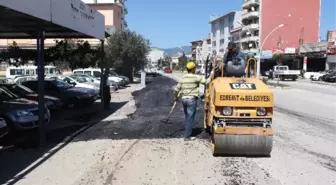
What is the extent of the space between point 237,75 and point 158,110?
8.88m

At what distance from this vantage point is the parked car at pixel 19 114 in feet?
38.7

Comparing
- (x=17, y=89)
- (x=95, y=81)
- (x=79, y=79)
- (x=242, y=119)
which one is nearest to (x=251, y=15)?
(x=95, y=81)

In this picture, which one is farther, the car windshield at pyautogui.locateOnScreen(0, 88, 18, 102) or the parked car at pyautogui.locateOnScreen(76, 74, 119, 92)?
the parked car at pyautogui.locateOnScreen(76, 74, 119, 92)

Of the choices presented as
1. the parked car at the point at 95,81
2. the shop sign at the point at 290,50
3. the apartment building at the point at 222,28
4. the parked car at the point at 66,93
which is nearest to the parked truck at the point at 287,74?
the shop sign at the point at 290,50

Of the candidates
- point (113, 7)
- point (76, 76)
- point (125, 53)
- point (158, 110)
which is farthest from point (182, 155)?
point (113, 7)

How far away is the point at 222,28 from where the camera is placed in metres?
135

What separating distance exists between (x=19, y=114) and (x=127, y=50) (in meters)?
36.7

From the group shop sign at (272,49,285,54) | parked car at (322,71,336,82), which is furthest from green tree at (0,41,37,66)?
shop sign at (272,49,285,54)

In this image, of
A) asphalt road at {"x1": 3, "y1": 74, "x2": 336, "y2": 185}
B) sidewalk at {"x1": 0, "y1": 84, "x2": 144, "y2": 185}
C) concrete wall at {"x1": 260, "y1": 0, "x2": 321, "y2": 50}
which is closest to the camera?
asphalt road at {"x1": 3, "y1": 74, "x2": 336, "y2": 185}

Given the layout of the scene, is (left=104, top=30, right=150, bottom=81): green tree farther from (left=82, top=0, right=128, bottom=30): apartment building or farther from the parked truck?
(left=82, top=0, right=128, bottom=30): apartment building

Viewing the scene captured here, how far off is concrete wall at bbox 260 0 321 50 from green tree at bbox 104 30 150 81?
4840 cm

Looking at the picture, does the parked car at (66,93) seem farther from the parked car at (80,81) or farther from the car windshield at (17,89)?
the parked car at (80,81)

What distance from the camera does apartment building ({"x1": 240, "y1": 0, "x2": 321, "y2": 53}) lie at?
303 ft

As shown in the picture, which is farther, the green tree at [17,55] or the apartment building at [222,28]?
the apartment building at [222,28]
